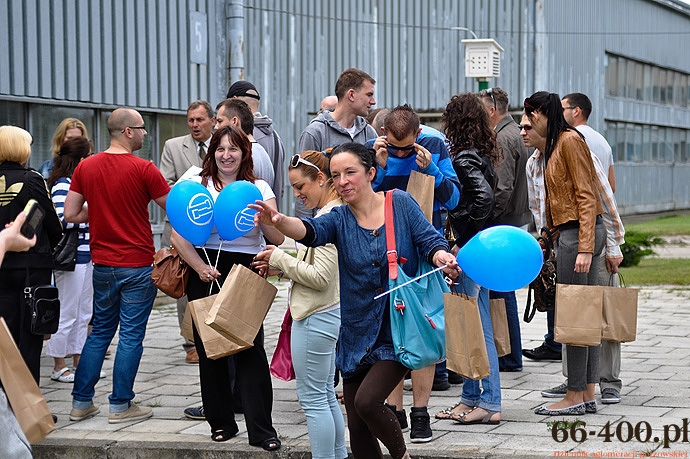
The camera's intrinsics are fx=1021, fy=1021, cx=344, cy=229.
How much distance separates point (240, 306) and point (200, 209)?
74 centimetres

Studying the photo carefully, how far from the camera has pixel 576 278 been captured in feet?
21.6

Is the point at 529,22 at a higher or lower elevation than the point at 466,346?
higher

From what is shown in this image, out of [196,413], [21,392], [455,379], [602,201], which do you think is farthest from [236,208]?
[455,379]

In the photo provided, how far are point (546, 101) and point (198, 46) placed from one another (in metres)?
8.44

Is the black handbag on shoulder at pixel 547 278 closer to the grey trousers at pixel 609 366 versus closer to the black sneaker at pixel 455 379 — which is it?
the grey trousers at pixel 609 366

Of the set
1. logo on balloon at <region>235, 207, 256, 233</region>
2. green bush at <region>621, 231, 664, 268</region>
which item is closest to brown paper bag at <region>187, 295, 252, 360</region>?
logo on balloon at <region>235, 207, 256, 233</region>

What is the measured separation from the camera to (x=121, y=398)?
6.96 metres

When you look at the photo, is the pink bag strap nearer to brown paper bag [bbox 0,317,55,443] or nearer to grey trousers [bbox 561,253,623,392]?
brown paper bag [bbox 0,317,55,443]

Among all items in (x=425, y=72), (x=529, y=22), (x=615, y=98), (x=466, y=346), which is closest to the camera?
(x=466, y=346)

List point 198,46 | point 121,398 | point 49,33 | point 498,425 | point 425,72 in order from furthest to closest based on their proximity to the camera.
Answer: point 425,72 → point 198,46 → point 49,33 → point 121,398 → point 498,425

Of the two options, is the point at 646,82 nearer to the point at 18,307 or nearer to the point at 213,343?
the point at 18,307

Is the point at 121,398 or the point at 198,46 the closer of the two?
the point at 121,398

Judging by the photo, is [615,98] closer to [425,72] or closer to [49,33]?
[425,72]

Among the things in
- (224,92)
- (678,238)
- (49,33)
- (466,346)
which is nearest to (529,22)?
(678,238)
